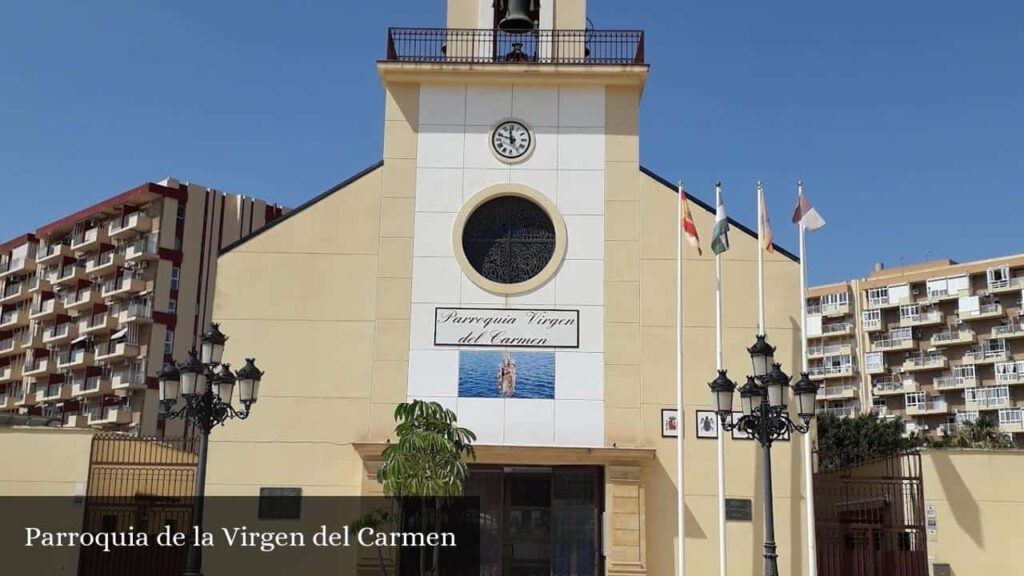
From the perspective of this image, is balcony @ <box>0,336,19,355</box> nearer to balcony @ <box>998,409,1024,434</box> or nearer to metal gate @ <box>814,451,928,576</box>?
metal gate @ <box>814,451,928,576</box>

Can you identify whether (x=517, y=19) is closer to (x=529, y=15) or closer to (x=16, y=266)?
(x=529, y=15)

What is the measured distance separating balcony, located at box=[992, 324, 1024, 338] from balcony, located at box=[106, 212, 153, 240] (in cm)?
5609

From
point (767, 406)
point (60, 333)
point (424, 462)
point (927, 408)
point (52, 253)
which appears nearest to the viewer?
point (767, 406)

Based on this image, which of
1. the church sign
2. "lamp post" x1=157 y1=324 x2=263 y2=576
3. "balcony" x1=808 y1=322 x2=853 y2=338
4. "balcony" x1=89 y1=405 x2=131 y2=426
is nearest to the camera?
"lamp post" x1=157 y1=324 x2=263 y2=576

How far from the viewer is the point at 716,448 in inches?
790

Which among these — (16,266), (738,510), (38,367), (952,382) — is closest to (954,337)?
(952,382)

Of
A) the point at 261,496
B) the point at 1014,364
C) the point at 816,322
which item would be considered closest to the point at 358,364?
the point at 261,496

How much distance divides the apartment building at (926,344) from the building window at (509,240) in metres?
54.9

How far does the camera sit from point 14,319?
7250 cm

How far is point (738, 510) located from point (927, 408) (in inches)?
2305

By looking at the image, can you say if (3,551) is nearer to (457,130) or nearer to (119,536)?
(119,536)

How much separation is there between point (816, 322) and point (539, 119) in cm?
6291

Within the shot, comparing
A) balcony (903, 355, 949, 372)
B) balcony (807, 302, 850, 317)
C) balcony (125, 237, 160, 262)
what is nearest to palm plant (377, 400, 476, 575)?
balcony (125, 237, 160, 262)

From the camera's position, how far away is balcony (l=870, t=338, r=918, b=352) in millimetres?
73875
